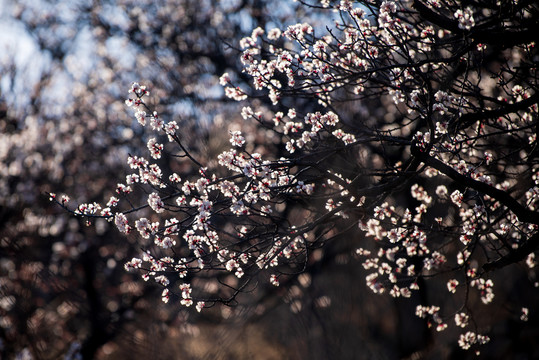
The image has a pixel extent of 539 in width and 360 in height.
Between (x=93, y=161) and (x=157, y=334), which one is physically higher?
(x=93, y=161)

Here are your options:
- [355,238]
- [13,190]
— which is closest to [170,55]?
[13,190]

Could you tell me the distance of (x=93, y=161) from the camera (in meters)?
16.4

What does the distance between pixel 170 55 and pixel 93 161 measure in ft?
16.7

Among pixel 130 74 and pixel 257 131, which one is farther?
pixel 130 74

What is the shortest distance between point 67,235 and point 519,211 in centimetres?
1456

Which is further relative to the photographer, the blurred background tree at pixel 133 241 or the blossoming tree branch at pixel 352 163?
the blurred background tree at pixel 133 241

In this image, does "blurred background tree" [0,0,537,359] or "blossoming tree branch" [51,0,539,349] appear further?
"blurred background tree" [0,0,537,359]

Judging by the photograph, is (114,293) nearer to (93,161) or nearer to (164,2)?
(93,161)

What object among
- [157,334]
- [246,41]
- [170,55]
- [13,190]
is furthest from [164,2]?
[157,334]

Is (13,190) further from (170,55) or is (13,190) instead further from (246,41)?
(246,41)

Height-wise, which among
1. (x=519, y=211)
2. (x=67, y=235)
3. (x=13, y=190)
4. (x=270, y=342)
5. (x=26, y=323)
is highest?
(x=13, y=190)

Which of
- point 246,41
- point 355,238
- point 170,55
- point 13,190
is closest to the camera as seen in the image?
point 246,41

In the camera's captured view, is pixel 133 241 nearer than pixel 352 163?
No

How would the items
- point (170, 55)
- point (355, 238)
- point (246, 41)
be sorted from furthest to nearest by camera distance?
1. point (170, 55)
2. point (355, 238)
3. point (246, 41)
